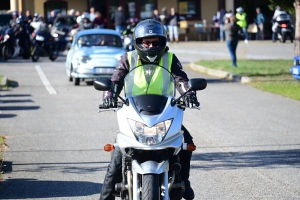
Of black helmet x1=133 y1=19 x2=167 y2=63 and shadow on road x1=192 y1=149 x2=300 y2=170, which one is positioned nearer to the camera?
black helmet x1=133 y1=19 x2=167 y2=63

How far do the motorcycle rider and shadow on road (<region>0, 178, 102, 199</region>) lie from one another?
1544 millimetres

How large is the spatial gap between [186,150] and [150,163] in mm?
726

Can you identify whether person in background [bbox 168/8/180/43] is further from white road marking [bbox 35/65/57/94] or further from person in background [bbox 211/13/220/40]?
white road marking [bbox 35/65/57/94]

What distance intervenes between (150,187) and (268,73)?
57.0ft

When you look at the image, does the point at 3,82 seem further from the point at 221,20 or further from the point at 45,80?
the point at 221,20

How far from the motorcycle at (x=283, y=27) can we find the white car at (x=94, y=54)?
1888cm

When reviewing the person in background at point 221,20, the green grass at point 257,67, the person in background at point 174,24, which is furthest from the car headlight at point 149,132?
the person in background at point 221,20

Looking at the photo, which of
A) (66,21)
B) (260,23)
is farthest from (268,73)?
(260,23)

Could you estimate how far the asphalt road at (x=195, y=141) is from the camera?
8508mm

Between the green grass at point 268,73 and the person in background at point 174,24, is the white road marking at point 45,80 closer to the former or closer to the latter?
the green grass at point 268,73

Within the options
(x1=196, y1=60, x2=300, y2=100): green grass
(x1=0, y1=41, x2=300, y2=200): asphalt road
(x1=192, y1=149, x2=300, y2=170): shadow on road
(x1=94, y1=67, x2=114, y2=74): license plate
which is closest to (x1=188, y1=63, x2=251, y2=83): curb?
(x1=196, y1=60, x2=300, y2=100): green grass

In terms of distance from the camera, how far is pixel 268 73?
2283 cm

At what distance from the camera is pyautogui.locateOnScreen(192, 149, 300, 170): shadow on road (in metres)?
9.68

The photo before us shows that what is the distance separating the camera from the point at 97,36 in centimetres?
2286
